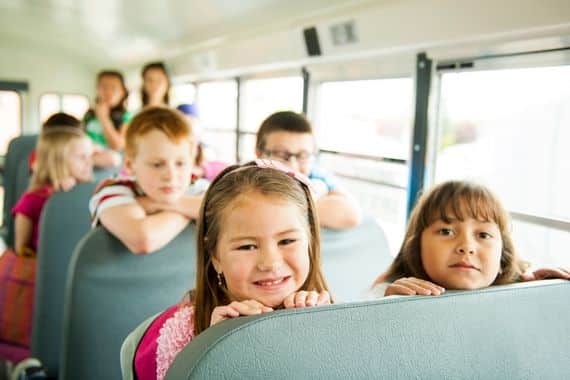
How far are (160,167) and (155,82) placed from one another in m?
3.14

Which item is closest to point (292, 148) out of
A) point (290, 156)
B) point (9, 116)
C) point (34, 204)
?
point (290, 156)

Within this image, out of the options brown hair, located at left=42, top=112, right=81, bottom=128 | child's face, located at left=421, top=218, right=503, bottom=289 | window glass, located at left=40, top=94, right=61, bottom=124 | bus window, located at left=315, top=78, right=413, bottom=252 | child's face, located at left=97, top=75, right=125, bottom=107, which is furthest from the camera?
window glass, located at left=40, top=94, right=61, bottom=124

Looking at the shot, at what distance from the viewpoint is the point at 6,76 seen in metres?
9.04

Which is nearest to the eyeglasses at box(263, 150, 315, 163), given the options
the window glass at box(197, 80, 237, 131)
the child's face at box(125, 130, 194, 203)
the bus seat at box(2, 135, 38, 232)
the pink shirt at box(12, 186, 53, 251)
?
the child's face at box(125, 130, 194, 203)

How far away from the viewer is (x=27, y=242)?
295 centimetres

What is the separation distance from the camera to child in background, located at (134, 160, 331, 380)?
1288mm

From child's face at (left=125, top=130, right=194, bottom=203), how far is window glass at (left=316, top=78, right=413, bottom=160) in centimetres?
130

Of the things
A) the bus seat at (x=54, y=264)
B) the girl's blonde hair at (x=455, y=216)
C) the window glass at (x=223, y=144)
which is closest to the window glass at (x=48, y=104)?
the window glass at (x=223, y=144)

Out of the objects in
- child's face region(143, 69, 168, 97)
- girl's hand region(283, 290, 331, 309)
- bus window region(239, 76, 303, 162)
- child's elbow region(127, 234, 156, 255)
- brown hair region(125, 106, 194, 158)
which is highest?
child's face region(143, 69, 168, 97)

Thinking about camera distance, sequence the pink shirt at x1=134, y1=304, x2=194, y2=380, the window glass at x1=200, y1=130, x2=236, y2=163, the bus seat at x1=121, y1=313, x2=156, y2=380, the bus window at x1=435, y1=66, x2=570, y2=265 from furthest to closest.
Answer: the window glass at x1=200, y1=130, x2=236, y2=163 < the bus window at x1=435, y1=66, x2=570, y2=265 < the bus seat at x1=121, y1=313, x2=156, y2=380 < the pink shirt at x1=134, y1=304, x2=194, y2=380

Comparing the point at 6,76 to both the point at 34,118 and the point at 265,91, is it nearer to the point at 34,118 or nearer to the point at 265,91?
the point at 34,118

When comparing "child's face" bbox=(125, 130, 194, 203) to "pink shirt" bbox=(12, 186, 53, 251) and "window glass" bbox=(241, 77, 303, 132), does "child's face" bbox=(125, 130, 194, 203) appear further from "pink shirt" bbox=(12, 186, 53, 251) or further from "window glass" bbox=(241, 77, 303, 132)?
"window glass" bbox=(241, 77, 303, 132)

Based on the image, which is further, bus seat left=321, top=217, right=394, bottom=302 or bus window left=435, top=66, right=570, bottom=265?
bus seat left=321, top=217, right=394, bottom=302

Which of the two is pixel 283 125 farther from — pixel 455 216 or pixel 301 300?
pixel 301 300
